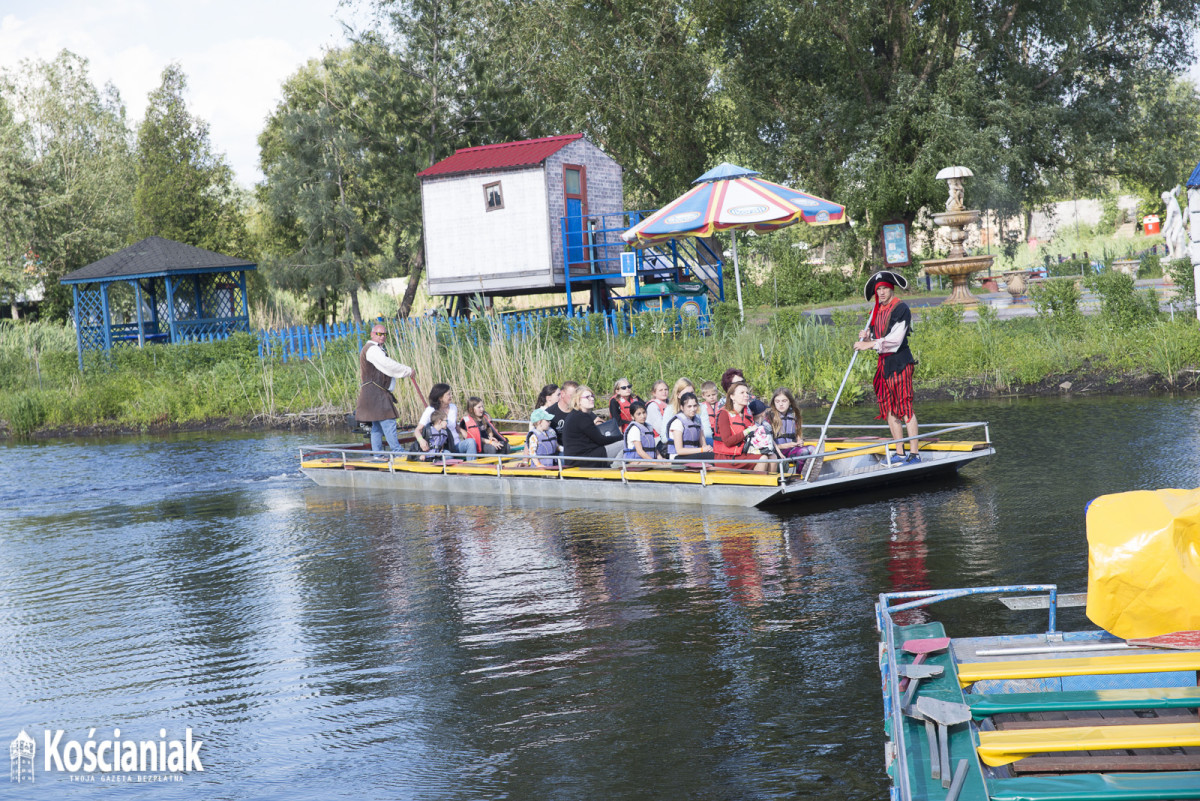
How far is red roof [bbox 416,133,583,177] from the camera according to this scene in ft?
100

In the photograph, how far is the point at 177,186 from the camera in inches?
1827

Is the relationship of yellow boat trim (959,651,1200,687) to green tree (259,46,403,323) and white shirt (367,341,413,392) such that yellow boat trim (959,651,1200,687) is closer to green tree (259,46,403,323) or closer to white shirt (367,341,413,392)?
white shirt (367,341,413,392)

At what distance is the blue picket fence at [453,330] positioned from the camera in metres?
21.7

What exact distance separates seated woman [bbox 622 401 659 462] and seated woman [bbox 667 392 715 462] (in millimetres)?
281

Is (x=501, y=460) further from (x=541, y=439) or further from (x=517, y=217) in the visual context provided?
(x=517, y=217)

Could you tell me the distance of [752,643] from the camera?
737 centimetres

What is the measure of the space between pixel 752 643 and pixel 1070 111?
3128 centimetres

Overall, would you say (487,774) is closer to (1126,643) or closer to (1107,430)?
(1126,643)

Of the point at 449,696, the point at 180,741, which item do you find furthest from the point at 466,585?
the point at 180,741

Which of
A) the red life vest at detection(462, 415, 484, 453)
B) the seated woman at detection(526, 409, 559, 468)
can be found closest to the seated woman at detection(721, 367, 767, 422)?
the seated woman at detection(526, 409, 559, 468)

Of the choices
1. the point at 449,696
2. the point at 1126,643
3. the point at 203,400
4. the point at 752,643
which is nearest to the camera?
the point at 1126,643

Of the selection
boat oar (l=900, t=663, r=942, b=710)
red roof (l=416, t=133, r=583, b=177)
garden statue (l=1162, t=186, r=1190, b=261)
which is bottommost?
boat oar (l=900, t=663, r=942, b=710)

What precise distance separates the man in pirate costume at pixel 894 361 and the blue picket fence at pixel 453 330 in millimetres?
8381

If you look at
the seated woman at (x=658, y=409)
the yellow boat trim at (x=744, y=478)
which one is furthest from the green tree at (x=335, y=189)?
the yellow boat trim at (x=744, y=478)
